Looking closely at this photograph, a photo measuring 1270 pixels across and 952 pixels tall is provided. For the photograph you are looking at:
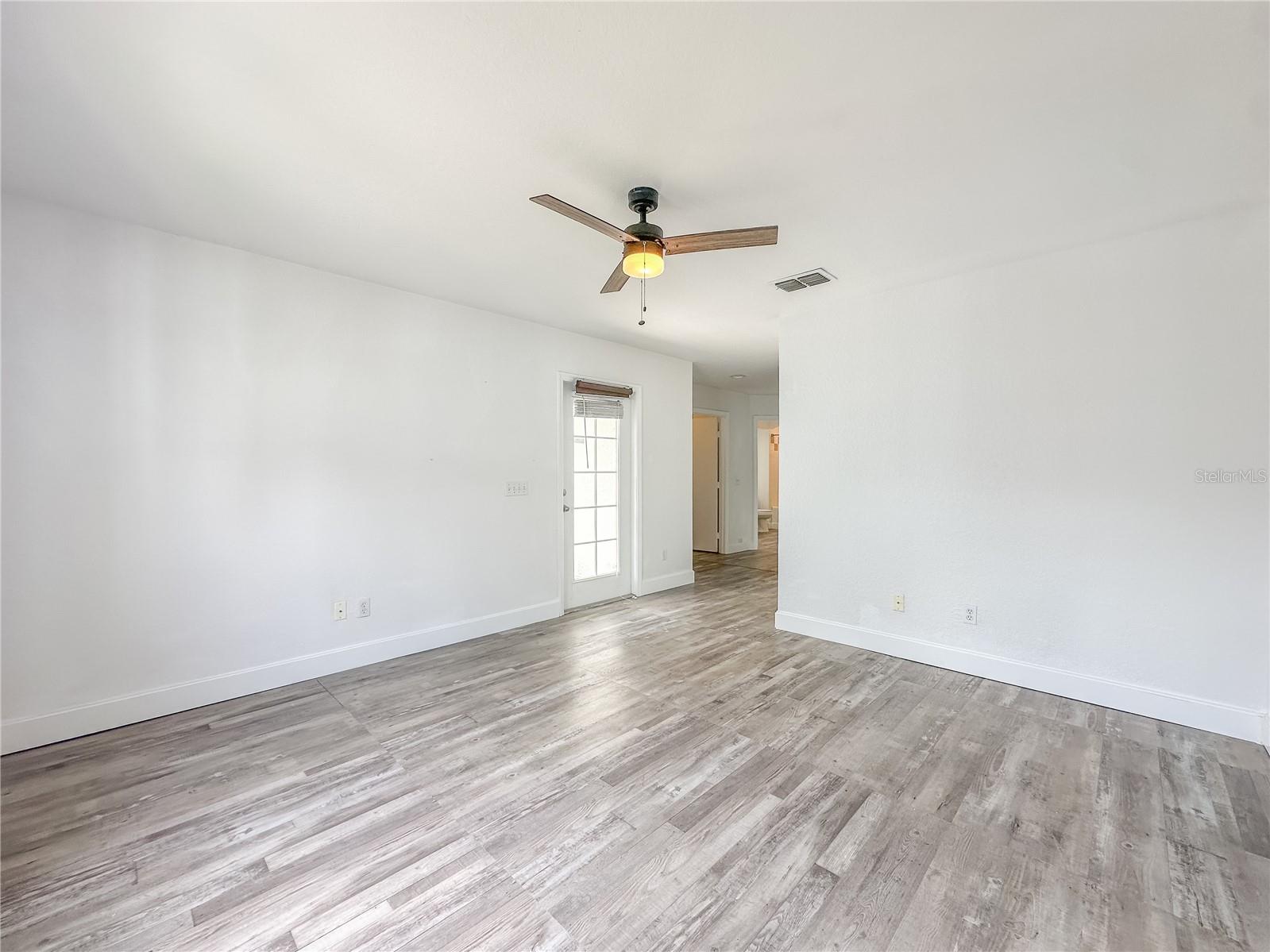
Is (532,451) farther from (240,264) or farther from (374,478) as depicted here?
(240,264)

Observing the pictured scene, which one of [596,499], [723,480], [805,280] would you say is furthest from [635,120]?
[723,480]

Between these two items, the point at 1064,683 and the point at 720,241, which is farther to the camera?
the point at 1064,683

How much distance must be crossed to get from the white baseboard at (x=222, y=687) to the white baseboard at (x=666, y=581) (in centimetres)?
169

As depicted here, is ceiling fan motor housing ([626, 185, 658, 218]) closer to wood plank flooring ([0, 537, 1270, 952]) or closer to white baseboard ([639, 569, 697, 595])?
wood plank flooring ([0, 537, 1270, 952])

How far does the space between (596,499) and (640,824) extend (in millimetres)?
3382

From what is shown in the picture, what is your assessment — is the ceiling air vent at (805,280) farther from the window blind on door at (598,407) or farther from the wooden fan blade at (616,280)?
the window blind on door at (598,407)

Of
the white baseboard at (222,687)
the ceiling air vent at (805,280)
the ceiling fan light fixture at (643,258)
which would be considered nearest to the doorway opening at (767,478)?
the ceiling air vent at (805,280)

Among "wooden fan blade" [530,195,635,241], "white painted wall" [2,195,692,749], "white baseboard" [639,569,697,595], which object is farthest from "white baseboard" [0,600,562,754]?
"wooden fan blade" [530,195,635,241]

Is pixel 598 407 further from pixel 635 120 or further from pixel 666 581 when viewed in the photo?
pixel 635 120

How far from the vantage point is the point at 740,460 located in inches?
310

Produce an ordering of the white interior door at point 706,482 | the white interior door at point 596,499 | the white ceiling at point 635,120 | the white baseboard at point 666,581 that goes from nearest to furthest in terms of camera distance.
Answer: the white ceiling at point 635,120 < the white interior door at point 596,499 < the white baseboard at point 666,581 < the white interior door at point 706,482

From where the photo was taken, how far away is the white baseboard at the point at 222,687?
7.89 ft

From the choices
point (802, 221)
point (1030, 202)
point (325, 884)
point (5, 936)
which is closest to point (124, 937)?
point (5, 936)

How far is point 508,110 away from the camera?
69.9 inches
